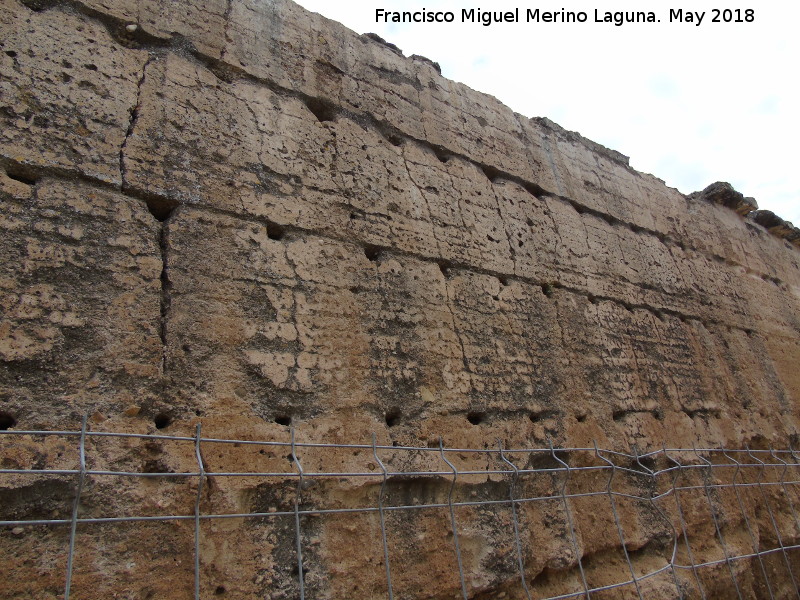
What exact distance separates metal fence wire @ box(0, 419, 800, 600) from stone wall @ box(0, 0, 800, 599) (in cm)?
3

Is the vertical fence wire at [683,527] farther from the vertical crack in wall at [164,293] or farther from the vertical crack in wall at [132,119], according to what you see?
Result: the vertical crack in wall at [132,119]

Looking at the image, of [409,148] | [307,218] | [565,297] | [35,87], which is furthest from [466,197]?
[35,87]

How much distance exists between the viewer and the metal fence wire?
5.51 ft

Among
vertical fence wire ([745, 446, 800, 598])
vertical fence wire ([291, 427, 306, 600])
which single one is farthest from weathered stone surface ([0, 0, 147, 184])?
vertical fence wire ([745, 446, 800, 598])

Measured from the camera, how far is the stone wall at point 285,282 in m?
1.84

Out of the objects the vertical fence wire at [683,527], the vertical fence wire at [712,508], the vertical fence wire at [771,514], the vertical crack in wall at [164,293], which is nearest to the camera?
the vertical crack in wall at [164,293]

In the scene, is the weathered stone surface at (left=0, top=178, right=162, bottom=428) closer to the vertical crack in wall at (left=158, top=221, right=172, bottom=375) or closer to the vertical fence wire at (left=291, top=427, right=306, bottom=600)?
the vertical crack in wall at (left=158, top=221, right=172, bottom=375)

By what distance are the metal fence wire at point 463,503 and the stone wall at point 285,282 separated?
1.0 inches

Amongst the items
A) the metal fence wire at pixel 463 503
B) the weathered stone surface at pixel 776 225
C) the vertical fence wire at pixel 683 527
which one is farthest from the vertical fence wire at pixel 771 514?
the weathered stone surface at pixel 776 225

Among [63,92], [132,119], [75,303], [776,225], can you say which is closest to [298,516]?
[75,303]

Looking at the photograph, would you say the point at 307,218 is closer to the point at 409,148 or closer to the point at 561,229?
the point at 409,148

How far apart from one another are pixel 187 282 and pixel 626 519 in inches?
99.2

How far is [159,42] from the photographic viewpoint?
256cm

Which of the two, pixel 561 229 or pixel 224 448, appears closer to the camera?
pixel 224 448
